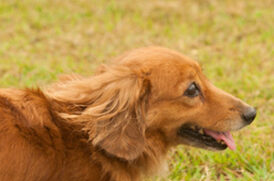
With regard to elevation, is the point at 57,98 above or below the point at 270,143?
above

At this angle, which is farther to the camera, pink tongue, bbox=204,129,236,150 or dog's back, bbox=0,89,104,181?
pink tongue, bbox=204,129,236,150

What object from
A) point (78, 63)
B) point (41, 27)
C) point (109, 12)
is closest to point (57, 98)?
point (78, 63)

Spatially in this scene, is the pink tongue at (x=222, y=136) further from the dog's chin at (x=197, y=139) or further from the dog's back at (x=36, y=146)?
the dog's back at (x=36, y=146)

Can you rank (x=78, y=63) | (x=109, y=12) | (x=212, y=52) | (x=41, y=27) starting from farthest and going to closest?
(x=109, y=12) < (x=41, y=27) < (x=212, y=52) < (x=78, y=63)

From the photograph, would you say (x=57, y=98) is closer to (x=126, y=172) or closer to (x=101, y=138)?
(x=101, y=138)

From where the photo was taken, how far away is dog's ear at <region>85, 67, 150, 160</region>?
3.27 m

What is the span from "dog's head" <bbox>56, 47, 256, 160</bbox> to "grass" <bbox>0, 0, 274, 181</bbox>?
72 cm

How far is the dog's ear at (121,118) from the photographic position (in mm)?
3271

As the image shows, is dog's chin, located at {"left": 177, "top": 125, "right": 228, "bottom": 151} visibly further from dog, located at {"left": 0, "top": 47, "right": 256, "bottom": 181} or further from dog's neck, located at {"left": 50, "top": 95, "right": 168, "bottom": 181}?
dog's neck, located at {"left": 50, "top": 95, "right": 168, "bottom": 181}

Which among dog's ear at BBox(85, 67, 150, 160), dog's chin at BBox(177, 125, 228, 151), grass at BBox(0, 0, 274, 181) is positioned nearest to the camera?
dog's ear at BBox(85, 67, 150, 160)

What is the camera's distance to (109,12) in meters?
8.76

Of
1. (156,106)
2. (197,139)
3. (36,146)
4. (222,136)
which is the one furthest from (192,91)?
(36,146)

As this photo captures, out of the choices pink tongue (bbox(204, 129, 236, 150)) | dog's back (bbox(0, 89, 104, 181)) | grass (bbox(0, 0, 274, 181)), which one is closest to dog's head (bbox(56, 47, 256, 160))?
pink tongue (bbox(204, 129, 236, 150))

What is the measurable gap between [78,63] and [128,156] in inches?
146
